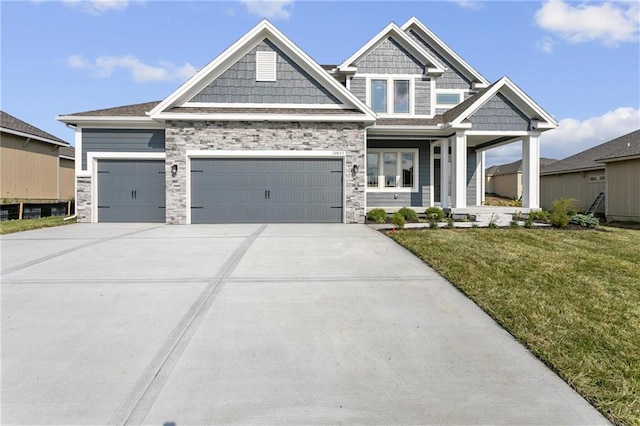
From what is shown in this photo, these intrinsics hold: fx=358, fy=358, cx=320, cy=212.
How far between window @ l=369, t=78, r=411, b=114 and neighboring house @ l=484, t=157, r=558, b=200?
77.9 feet

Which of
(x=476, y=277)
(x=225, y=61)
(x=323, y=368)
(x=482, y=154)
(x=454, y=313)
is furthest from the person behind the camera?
(x=482, y=154)

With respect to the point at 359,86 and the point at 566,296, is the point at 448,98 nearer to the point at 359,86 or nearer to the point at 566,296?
the point at 359,86

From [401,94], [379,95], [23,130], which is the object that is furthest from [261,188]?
[23,130]

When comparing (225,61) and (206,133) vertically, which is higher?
(225,61)

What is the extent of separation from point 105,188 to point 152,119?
10.9 feet

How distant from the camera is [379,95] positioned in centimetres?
1567

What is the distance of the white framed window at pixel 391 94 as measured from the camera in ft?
51.1

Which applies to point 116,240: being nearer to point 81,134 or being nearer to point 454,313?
point 81,134

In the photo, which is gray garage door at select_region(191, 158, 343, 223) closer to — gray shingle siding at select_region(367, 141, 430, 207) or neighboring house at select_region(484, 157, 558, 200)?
gray shingle siding at select_region(367, 141, 430, 207)

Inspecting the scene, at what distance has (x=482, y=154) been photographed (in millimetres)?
17125

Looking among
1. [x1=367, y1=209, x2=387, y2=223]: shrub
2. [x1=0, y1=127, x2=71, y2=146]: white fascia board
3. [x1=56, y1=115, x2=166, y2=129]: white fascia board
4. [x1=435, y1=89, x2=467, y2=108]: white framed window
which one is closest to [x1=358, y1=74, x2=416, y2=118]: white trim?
[x1=435, y1=89, x2=467, y2=108]: white framed window

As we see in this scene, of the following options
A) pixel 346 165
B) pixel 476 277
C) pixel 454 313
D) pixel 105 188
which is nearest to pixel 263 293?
pixel 454 313

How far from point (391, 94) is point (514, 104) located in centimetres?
487

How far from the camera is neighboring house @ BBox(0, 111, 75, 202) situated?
16.9 m
